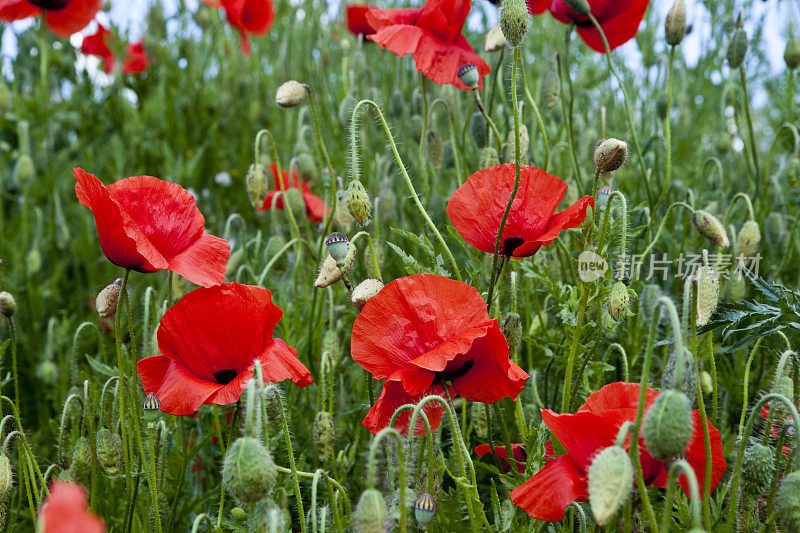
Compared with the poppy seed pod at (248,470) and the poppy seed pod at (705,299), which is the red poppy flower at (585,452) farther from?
the poppy seed pod at (248,470)

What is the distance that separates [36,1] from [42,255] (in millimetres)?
806

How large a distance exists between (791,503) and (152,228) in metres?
1.03

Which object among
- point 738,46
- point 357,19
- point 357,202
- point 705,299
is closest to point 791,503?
point 705,299

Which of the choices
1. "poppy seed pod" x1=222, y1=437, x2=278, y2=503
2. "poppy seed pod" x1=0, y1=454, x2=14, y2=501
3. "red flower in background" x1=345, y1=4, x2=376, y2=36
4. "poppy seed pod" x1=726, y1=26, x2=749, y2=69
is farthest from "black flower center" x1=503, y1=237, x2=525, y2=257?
"red flower in background" x1=345, y1=4, x2=376, y2=36

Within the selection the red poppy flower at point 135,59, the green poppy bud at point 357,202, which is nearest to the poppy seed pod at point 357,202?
the green poppy bud at point 357,202

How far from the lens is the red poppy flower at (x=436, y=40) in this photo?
1.63 meters

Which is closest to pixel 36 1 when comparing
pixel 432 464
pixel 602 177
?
pixel 602 177

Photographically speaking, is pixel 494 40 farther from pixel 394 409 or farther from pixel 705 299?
pixel 394 409

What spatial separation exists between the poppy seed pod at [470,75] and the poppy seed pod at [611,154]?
14.1 inches

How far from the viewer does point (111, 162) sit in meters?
3.16

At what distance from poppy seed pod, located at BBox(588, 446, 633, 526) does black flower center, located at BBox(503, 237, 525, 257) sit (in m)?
0.54

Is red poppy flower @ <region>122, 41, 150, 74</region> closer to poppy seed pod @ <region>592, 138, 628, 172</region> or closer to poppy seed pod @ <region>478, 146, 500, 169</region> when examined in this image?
poppy seed pod @ <region>478, 146, 500, 169</region>

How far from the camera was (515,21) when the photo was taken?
1.32 metres

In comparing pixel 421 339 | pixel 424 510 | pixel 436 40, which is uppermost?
pixel 436 40
